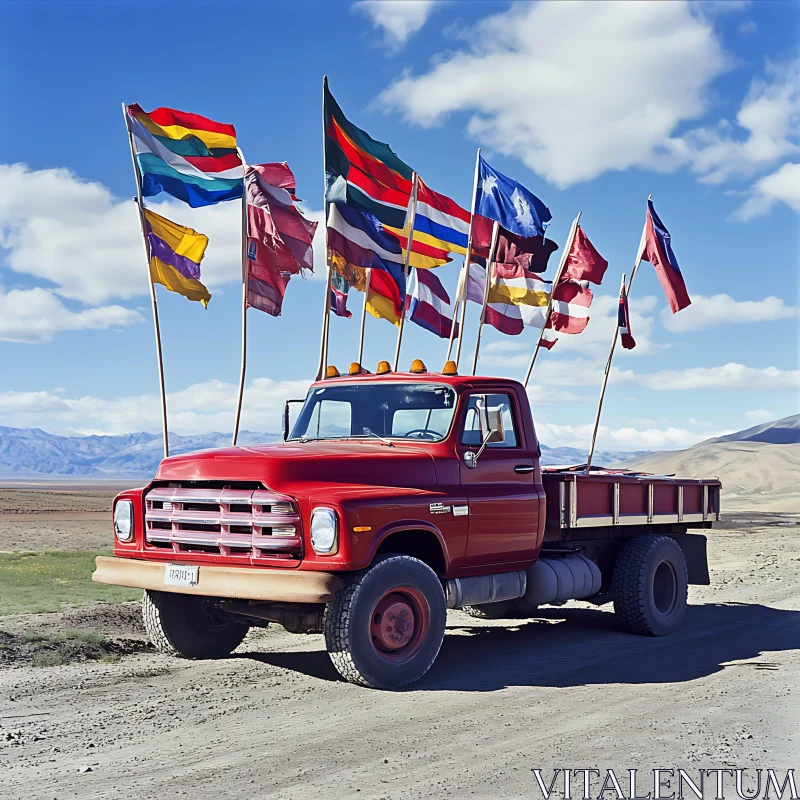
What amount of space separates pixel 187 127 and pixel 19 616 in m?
7.47

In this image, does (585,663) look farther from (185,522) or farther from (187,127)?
(187,127)

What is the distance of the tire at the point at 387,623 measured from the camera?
7.44 metres

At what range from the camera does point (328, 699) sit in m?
7.38

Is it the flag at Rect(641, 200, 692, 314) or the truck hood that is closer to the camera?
the truck hood

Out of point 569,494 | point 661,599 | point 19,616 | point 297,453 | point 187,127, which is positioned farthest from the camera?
point 187,127

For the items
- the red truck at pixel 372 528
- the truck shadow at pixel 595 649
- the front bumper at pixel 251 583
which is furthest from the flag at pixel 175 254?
the front bumper at pixel 251 583

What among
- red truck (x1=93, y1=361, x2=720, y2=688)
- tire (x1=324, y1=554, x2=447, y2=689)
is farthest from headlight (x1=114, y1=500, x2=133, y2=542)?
tire (x1=324, y1=554, x2=447, y2=689)

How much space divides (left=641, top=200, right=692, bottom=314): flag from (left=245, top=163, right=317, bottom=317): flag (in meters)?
7.01

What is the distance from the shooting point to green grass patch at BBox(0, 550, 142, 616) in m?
11.7

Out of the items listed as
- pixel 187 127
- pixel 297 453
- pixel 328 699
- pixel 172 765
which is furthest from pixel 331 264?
pixel 172 765

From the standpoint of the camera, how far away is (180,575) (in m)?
7.91

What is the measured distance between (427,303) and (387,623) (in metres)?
10.9

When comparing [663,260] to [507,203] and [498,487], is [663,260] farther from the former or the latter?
[498,487]

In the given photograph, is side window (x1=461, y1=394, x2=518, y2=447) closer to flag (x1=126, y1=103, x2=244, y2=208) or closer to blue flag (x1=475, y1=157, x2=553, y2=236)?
flag (x1=126, y1=103, x2=244, y2=208)
